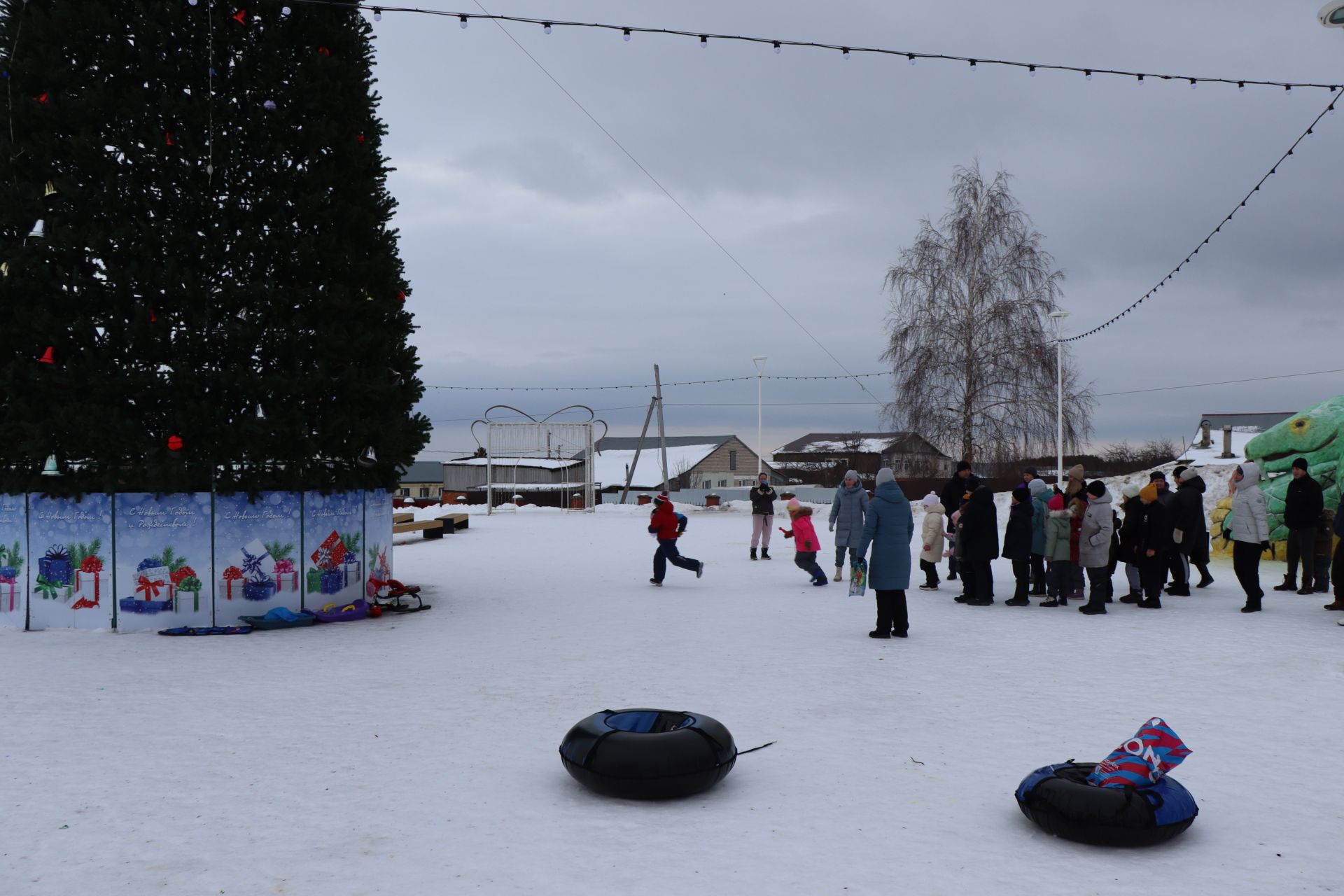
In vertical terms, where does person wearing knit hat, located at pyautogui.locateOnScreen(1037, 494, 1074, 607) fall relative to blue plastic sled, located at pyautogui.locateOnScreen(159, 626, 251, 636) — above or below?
above

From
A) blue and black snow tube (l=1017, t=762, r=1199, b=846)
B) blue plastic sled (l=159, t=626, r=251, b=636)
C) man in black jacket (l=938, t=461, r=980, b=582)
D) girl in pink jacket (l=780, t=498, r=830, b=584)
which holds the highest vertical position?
man in black jacket (l=938, t=461, r=980, b=582)

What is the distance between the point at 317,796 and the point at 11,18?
10666mm

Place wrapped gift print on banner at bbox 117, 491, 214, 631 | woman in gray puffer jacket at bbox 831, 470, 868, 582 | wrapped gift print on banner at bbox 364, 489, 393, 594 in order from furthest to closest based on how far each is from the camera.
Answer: woman in gray puffer jacket at bbox 831, 470, 868, 582
wrapped gift print on banner at bbox 364, 489, 393, 594
wrapped gift print on banner at bbox 117, 491, 214, 631

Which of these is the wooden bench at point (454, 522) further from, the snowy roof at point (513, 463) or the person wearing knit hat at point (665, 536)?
the snowy roof at point (513, 463)

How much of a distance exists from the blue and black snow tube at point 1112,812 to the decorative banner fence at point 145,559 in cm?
928

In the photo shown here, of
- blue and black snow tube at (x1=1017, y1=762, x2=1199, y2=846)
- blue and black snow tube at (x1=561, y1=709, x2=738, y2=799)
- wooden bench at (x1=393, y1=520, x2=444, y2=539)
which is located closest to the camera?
→ blue and black snow tube at (x1=1017, y1=762, x2=1199, y2=846)

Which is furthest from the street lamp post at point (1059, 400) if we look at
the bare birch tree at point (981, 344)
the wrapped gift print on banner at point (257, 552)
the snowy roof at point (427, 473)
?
the snowy roof at point (427, 473)

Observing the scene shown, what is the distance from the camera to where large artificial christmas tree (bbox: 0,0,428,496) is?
33.8 ft

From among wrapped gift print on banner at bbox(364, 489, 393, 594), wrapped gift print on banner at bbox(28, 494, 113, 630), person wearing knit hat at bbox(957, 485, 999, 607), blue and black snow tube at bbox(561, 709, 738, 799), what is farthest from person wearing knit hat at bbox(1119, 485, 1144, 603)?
wrapped gift print on banner at bbox(28, 494, 113, 630)

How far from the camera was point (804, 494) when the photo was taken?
46.2 metres

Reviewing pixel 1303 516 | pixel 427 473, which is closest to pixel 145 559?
pixel 1303 516

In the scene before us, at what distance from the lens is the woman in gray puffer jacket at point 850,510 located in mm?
14062

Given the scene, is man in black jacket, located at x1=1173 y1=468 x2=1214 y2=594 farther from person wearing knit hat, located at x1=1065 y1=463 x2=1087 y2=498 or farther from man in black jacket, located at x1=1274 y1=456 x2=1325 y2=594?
person wearing knit hat, located at x1=1065 y1=463 x2=1087 y2=498

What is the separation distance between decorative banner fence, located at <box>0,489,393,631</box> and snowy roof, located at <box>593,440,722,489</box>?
56.6 metres
